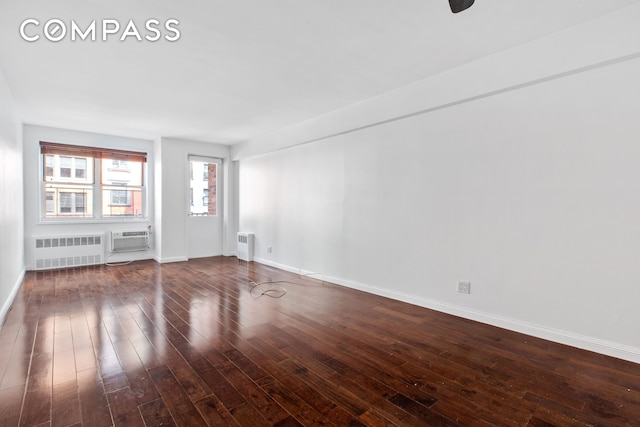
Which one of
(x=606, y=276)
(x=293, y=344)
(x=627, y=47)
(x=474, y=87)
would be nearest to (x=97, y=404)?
(x=293, y=344)

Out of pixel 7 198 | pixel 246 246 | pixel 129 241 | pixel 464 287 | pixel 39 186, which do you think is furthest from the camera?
pixel 246 246

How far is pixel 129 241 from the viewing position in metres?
6.42

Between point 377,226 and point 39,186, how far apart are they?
19.6 ft

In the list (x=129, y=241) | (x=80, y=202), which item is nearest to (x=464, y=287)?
(x=129, y=241)

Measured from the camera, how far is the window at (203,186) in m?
6.98

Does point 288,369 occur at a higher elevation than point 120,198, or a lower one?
lower

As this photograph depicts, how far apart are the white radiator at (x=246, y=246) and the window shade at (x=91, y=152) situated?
267cm

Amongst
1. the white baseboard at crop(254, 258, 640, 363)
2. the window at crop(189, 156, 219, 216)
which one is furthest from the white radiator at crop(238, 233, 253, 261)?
the white baseboard at crop(254, 258, 640, 363)

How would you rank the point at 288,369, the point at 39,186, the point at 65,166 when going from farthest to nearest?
the point at 65,166, the point at 39,186, the point at 288,369

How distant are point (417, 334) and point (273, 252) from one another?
12.3 feet

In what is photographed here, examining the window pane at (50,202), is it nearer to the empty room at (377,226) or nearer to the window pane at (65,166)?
the window pane at (65,166)

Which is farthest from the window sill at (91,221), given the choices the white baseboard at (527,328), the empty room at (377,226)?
the white baseboard at (527,328)

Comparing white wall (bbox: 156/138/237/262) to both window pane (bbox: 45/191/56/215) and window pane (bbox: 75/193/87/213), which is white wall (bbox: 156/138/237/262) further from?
window pane (bbox: 45/191/56/215)

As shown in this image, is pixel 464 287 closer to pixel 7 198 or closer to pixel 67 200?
pixel 7 198
